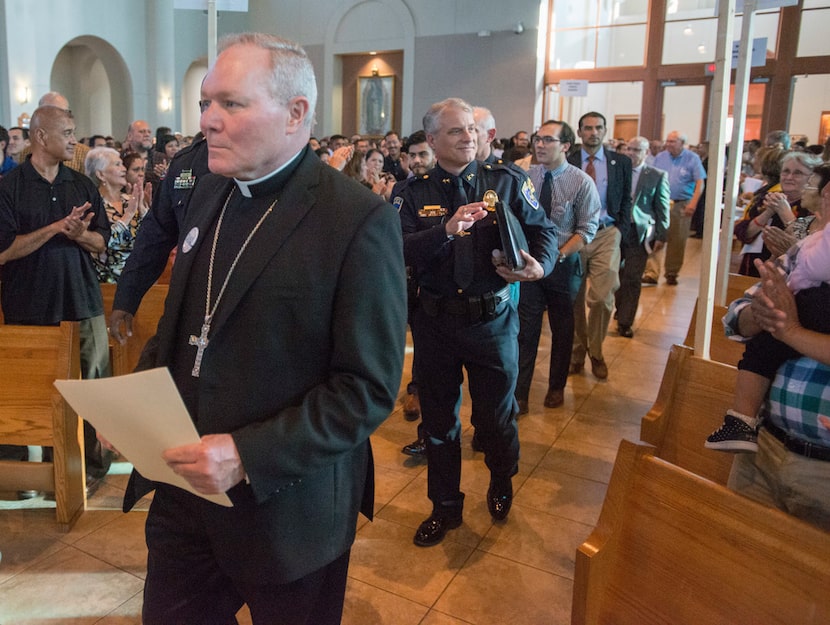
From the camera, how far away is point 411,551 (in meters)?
2.66

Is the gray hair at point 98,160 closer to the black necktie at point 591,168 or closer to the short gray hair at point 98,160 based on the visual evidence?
the short gray hair at point 98,160

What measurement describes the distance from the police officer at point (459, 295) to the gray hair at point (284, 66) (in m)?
1.12

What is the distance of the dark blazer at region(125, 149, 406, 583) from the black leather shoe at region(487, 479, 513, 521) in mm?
1578

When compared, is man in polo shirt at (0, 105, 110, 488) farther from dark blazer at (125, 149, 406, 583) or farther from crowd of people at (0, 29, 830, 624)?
dark blazer at (125, 149, 406, 583)

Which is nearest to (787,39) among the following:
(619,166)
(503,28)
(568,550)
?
(503,28)

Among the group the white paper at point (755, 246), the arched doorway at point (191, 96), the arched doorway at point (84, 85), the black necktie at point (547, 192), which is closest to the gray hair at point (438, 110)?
the black necktie at point (547, 192)

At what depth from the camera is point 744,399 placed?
1.79 metres

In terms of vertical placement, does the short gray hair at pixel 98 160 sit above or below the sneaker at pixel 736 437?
above

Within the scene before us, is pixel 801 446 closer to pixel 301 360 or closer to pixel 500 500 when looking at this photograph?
pixel 301 360

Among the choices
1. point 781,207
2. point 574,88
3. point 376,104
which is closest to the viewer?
point 781,207

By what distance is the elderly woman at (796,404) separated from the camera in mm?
1576

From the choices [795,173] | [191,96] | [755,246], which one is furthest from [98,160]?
[191,96]

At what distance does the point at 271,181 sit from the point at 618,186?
4.00 metres

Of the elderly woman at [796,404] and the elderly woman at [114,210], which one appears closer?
the elderly woman at [796,404]
